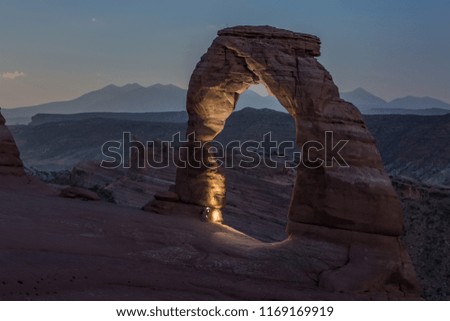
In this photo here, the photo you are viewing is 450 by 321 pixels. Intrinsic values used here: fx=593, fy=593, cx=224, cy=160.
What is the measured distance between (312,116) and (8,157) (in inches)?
444

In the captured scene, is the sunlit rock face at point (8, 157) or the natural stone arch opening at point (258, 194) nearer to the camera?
the sunlit rock face at point (8, 157)

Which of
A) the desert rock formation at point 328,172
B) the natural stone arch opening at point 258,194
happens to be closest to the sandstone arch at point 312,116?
the desert rock formation at point 328,172

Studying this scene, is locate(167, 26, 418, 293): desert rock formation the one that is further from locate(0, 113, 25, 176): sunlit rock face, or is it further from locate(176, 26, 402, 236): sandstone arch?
locate(0, 113, 25, 176): sunlit rock face

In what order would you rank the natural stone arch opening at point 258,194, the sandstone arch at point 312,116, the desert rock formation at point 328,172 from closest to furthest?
the desert rock formation at point 328,172 < the sandstone arch at point 312,116 < the natural stone arch opening at point 258,194

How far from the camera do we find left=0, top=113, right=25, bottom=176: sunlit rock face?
19531 millimetres

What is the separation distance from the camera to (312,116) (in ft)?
43.6

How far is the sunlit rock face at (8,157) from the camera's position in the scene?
64.1ft

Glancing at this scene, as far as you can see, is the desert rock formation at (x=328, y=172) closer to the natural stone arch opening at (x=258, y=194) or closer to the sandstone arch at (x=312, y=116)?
the sandstone arch at (x=312, y=116)

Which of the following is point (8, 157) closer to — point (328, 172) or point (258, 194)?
point (328, 172)

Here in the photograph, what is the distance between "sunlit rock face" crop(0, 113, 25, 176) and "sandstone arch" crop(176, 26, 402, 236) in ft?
25.2

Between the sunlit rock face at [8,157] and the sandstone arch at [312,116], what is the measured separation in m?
7.68

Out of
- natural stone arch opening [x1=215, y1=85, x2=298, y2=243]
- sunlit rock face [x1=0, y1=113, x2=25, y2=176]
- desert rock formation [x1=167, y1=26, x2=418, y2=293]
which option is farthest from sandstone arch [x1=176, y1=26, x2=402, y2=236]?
sunlit rock face [x1=0, y1=113, x2=25, y2=176]

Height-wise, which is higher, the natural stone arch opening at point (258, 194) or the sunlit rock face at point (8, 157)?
the sunlit rock face at point (8, 157)

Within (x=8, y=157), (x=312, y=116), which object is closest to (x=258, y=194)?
(x=8, y=157)
